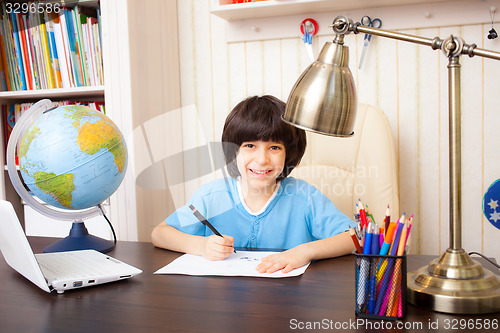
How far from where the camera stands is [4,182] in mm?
2066

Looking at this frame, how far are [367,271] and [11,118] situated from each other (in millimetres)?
1910

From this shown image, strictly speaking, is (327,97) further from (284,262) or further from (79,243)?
(79,243)

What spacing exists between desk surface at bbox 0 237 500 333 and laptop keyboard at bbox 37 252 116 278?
0.14ft

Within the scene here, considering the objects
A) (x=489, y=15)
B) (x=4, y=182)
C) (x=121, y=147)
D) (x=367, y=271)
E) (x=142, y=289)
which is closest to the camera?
(x=367, y=271)

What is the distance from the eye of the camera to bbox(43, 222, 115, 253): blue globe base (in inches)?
48.8

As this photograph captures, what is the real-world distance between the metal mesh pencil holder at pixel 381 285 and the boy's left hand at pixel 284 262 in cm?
27

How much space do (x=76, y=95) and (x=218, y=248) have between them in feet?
4.37

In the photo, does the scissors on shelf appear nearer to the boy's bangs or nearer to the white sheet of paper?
the boy's bangs

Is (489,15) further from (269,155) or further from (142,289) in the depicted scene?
(142,289)

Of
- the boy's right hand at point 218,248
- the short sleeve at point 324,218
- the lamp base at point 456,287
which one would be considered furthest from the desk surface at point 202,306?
the short sleeve at point 324,218

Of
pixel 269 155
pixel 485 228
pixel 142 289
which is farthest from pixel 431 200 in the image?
pixel 142 289

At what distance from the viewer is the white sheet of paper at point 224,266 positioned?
97cm

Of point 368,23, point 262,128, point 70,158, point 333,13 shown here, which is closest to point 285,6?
point 333,13

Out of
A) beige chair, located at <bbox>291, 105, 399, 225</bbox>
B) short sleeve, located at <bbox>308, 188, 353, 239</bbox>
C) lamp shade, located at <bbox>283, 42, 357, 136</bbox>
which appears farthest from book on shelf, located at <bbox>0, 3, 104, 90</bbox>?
lamp shade, located at <bbox>283, 42, 357, 136</bbox>
